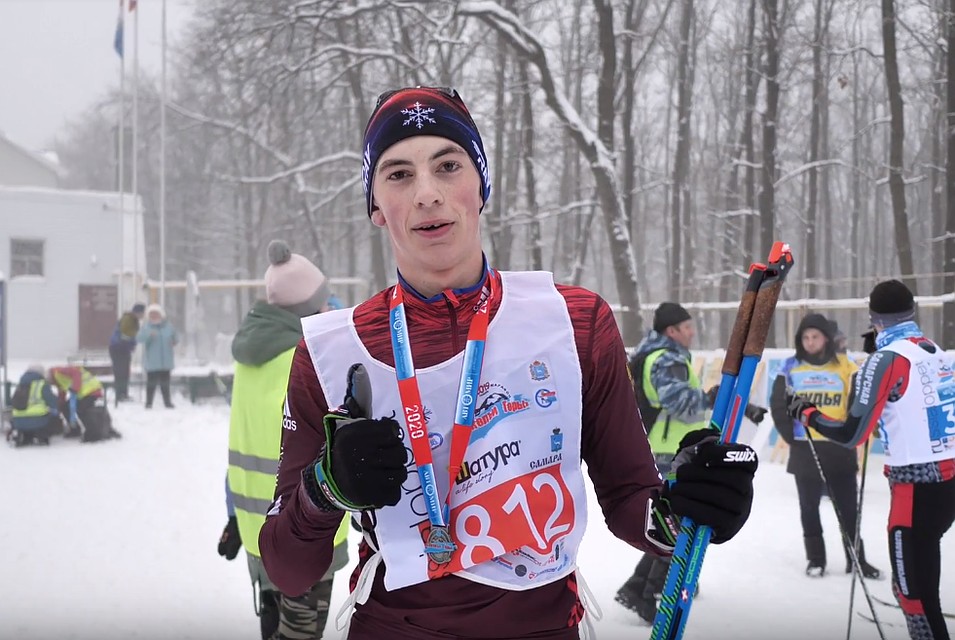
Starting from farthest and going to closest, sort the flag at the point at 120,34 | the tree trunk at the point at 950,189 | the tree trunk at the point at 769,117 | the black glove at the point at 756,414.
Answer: the flag at the point at 120,34
the tree trunk at the point at 769,117
the tree trunk at the point at 950,189
the black glove at the point at 756,414

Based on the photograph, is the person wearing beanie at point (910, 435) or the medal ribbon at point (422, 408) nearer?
the medal ribbon at point (422, 408)

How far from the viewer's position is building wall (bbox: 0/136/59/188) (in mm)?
36812

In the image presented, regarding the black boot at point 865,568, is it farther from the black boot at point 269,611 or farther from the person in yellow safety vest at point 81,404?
the person in yellow safety vest at point 81,404

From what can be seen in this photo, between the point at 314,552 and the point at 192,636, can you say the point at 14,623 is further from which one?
the point at 314,552

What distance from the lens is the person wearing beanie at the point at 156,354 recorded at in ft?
53.9

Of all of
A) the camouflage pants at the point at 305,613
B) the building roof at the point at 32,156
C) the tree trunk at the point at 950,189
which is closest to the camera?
the camouflage pants at the point at 305,613

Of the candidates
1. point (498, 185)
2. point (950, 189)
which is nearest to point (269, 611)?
point (950, 189)

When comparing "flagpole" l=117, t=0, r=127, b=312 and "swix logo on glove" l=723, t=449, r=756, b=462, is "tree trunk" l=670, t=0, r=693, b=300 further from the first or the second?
"swix logo on glove" l=723, t=449, r=756, b=462

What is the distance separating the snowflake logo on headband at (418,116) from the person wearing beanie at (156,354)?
620 inches

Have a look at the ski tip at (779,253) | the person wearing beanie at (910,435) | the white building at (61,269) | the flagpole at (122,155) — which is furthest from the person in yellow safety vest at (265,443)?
the white building at (61,269)

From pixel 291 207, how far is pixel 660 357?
26.7 m

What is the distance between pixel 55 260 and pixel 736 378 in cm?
3306

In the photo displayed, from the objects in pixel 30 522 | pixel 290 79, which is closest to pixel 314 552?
pixel 30 522

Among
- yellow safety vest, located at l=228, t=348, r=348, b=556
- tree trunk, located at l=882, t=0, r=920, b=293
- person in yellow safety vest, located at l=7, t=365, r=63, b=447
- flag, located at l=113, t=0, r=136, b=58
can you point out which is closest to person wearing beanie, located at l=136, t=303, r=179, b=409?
person in yellow safety vest, located at l=7, t=365, r=63, b=447
